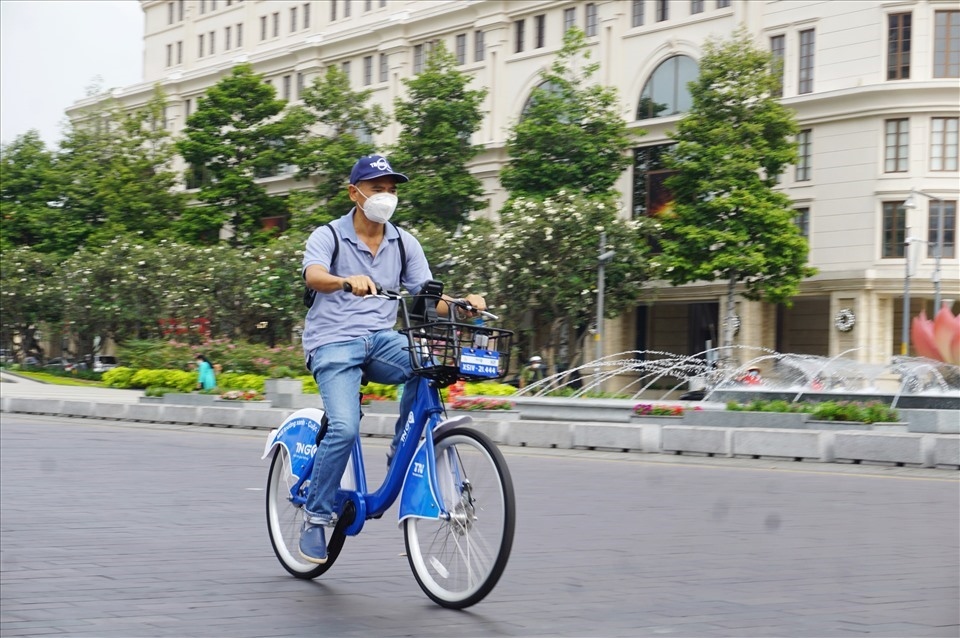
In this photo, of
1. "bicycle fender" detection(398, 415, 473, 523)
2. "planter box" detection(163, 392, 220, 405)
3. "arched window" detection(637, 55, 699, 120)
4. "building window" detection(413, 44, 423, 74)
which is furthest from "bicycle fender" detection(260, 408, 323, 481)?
"building window" detection(413, 44, 423, 74)

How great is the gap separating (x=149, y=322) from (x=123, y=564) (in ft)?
170

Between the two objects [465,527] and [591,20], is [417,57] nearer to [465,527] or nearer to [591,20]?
[591,20]

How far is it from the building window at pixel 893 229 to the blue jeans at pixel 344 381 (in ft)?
128

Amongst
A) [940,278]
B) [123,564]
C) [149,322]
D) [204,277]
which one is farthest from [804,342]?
[123,564]

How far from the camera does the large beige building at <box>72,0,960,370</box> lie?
139 feet

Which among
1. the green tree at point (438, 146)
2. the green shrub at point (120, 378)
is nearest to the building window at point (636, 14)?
the green tree at point (438, 146)

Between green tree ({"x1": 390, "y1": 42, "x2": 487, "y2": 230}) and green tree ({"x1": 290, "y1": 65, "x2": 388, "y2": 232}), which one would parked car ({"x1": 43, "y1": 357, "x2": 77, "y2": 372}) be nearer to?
green tree ({"x1": 290, "y1": 65, "x2": 388, "y2": 232})

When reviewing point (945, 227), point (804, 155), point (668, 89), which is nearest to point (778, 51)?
point (804, 155)

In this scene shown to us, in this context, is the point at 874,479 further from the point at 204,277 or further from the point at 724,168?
the point at 204,277

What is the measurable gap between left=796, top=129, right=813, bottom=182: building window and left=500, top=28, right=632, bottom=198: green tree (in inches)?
237

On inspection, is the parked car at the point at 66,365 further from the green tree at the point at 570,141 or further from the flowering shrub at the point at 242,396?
the flowering shrub at the point at 242,396

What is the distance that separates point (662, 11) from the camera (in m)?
50.8

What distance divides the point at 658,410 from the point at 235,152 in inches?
1633

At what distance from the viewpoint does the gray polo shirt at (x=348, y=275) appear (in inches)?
246
